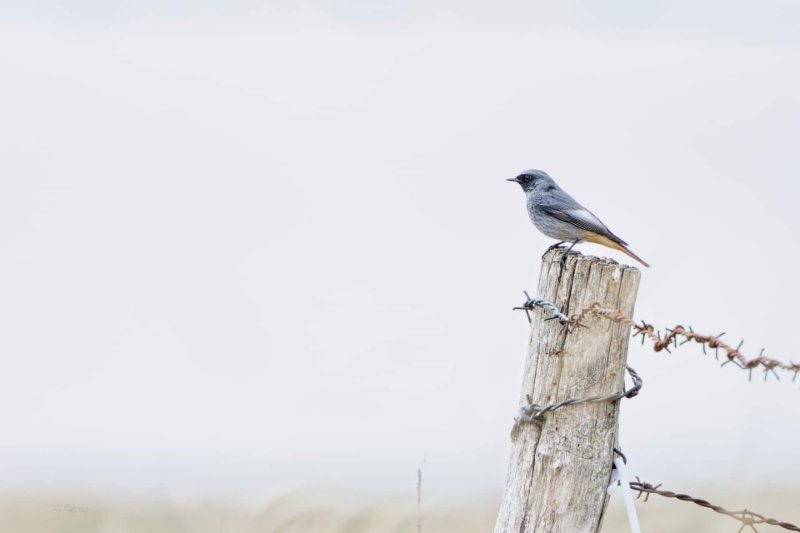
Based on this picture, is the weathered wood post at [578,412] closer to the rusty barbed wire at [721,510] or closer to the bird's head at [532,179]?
the rusty barbed wire at [721,510]

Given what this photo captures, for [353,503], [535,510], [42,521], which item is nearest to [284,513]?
[353,503]

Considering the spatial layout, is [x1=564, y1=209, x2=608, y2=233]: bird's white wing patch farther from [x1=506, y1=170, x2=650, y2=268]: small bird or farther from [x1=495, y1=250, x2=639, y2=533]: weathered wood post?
[x1=495, y1=250, x2=639, y2=533]: weathered wood post

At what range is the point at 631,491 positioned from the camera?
129 inches

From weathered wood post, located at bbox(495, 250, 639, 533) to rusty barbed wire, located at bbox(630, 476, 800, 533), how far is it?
18cm

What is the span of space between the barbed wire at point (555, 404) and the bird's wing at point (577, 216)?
1636 mm

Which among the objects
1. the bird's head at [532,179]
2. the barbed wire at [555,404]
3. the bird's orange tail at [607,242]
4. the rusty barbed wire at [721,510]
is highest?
the bird's head at [532,179]

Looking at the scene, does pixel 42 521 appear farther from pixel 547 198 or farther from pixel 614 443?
pixel 614 443

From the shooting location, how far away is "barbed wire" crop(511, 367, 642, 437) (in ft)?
10.6

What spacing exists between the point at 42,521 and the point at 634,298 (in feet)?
17.2

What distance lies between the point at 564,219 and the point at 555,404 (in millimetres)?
2094

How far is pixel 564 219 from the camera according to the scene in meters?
5.20

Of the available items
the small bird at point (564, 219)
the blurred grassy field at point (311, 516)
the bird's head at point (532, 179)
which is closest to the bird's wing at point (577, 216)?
the small bird at point (564, 219)

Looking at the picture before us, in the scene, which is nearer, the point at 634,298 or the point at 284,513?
the point at 634,298

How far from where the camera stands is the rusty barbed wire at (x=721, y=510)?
318 cm
